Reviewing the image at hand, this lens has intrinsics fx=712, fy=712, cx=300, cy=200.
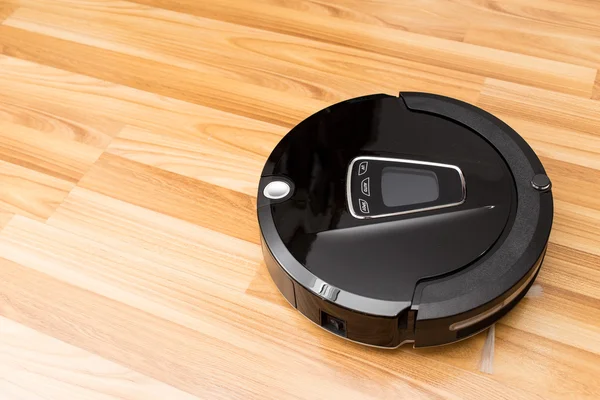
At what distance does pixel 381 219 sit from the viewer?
87 cm

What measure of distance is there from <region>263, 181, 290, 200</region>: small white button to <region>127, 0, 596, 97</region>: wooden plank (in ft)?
1.28

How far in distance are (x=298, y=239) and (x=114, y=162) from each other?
0.37m

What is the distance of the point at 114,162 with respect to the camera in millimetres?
1084

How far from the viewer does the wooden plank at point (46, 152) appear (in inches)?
42.7

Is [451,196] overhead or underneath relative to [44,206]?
overhead

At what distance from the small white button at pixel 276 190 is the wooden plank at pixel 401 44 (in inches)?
15.3

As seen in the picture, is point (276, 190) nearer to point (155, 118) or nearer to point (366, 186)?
point (366, 186)

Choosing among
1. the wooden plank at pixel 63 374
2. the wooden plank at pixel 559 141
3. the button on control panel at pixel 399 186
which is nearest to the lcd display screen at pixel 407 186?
the button on control panel at pixel 399 186

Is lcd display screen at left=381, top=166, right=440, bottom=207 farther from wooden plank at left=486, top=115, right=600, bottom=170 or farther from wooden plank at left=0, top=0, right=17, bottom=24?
wooden plank at left=0, top=0, right=17, bottom=24

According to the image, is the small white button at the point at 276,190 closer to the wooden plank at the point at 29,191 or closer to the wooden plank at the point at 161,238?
the wooden plank at the point at 161,238

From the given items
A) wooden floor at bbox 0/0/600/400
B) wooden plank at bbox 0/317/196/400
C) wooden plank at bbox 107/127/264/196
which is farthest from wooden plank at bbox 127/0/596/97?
wooden plank at bbox 0/317/196/400

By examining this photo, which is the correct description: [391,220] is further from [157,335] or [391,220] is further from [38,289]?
[38,289]

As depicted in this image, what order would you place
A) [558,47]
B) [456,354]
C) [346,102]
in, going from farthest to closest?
[558,47] < [346,102] < [456,354]

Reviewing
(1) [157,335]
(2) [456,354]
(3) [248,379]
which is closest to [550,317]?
(2) [456,354]
